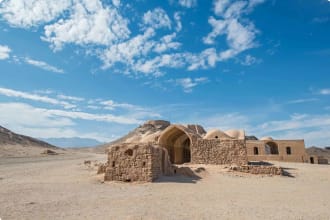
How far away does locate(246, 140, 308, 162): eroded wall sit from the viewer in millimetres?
29281

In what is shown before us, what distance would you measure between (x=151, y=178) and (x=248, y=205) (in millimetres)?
4998

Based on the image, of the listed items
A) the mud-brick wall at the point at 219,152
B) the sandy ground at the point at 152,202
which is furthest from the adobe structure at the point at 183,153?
the sandy ground at the point at 152,202

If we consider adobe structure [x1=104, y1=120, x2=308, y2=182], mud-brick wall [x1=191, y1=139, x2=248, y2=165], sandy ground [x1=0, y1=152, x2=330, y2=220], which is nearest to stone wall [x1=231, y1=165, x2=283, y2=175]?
adobe structure [x1=104, y1=120, x2=308, y2=182]

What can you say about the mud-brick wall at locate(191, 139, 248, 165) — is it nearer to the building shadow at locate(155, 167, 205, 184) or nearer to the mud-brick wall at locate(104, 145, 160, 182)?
the building shadow at locate(155, 167, 205, 184)

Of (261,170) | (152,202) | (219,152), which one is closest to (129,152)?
(152,202)

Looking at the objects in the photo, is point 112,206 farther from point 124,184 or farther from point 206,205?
point 124,184

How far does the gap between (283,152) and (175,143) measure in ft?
42.9

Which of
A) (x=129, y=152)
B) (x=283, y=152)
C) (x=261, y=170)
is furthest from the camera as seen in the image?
(x=283, y=152)

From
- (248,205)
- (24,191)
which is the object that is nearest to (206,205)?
(248,205)

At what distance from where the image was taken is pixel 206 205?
7.70m

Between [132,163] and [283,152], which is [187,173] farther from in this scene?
[283,152]

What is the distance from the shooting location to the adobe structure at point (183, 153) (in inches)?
481

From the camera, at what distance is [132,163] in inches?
485

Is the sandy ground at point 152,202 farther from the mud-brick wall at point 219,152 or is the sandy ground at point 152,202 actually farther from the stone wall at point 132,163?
the mud-brick wall at point 219,152
